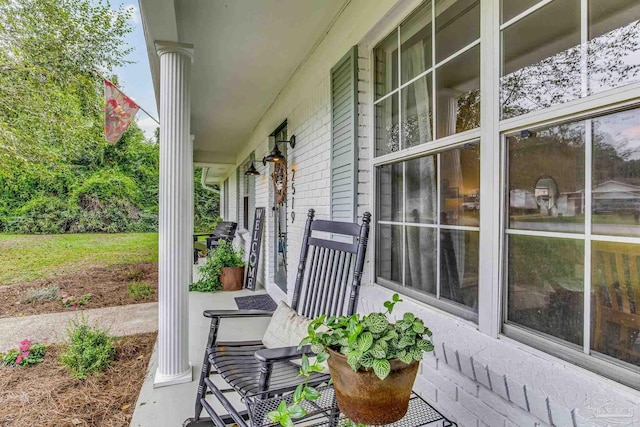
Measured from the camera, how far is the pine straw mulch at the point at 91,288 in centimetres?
447

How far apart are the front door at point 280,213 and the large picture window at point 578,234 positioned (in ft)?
10.2

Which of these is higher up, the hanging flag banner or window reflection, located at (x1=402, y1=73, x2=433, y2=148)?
the hanging flag banner

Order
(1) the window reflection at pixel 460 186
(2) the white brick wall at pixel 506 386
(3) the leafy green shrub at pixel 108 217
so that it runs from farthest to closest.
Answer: (3) the leafy green shrub at pixel 108 217 → (1) the window reflection at pixel 460 186 → (2) the white brick wall at pixel 506 386

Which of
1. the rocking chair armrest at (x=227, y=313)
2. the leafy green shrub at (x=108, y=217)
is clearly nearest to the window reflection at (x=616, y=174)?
the rocking chair armrest at (x=227, y=313)

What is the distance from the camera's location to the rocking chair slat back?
5.54 ft

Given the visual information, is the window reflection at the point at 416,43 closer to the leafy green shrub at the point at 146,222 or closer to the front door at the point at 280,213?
the front door at the point at 280,213

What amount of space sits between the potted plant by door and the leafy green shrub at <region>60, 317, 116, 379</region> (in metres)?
2.38

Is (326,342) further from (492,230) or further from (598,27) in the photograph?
(598,27)

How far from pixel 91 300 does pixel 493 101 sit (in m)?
5.57

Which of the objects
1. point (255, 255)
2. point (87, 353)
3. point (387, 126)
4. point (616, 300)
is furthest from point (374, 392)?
point (255, 255)

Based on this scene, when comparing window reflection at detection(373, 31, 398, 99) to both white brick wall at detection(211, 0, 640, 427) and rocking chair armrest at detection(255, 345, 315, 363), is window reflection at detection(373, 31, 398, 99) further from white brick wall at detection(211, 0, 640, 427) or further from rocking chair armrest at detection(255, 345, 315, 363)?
rocking chair armrest at detection(255, 345, 315, 363)

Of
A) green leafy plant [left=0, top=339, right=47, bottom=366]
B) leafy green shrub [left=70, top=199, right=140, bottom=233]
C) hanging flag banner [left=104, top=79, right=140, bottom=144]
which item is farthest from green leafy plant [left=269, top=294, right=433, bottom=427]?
leafy green shrub [left=70, top=199, right=140, bottom=233]

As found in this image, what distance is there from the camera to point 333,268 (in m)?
1.93

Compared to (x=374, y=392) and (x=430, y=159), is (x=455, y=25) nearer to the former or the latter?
(x=430, y=159)
